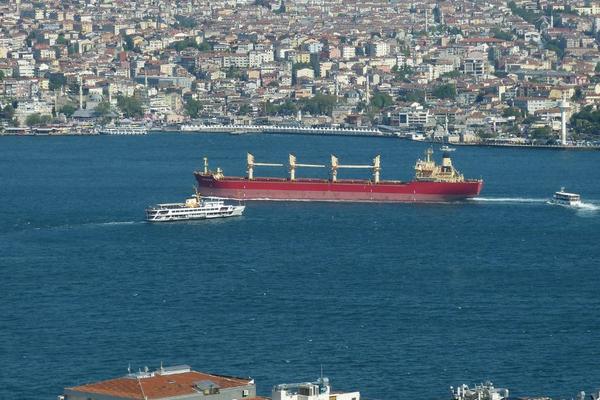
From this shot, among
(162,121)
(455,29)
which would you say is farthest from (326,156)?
(455,29)

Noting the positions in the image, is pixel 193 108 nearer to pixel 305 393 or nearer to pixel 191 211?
Answer: pixel 191 211

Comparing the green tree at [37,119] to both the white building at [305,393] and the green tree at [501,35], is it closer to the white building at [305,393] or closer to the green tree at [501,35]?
the green tree at [501,35]

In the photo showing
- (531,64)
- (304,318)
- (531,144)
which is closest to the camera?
(304,318)

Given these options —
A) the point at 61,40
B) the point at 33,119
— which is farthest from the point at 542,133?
the point at 61,40

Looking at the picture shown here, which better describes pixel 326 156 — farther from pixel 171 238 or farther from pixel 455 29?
pixel 455 29

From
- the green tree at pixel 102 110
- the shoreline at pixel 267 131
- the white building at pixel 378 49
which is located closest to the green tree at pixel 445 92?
the shoreline at pixel 267 131
